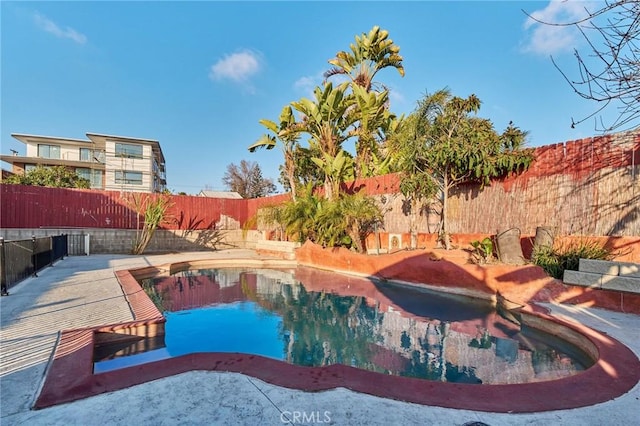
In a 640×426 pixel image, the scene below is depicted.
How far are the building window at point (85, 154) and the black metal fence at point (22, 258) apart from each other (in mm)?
34972

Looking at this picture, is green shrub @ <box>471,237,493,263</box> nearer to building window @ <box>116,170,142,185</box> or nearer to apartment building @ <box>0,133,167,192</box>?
apartment building @ <box>0,133,167,192</box>

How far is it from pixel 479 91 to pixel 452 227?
4.10 meters

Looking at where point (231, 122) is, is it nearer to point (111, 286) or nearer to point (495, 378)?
point (111, 286)

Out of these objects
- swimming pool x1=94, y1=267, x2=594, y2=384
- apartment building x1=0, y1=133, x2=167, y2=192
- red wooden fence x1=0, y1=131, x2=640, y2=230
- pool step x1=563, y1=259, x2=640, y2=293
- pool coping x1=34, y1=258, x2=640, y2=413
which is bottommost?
swimming pool x1=94, y1=267, x2=594, y2=384

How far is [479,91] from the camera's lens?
970 centimetres

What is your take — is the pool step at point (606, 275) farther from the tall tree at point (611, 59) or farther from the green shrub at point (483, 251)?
the tall tree at point (611, 59)

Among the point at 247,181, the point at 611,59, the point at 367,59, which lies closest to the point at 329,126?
the point at 367,59

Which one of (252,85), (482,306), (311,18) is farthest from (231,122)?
(482,306)

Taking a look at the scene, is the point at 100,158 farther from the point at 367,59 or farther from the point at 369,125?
the point at 369,125

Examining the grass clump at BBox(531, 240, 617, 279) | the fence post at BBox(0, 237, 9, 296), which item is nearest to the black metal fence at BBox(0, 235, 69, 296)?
the fence post at BBox(0, 237, 9, 296)

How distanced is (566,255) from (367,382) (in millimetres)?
6082

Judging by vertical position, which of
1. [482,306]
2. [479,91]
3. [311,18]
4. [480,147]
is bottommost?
[482,306]

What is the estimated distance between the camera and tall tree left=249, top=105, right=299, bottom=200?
50.0 ft

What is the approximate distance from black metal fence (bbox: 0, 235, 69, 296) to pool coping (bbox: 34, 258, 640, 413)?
3748mm
